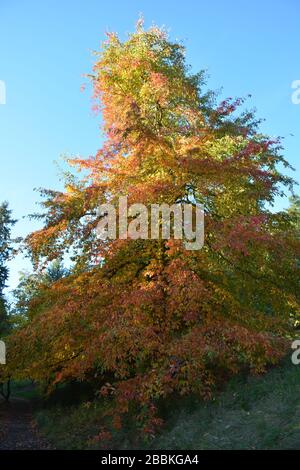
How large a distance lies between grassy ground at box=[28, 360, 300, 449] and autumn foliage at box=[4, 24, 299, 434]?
47 centimetres

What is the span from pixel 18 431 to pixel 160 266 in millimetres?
9847

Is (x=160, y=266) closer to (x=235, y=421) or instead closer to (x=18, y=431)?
(x=235, y=421)

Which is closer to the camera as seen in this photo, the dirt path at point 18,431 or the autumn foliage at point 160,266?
the autumn foliage at point 160,266

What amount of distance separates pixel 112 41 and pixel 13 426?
16.0 m

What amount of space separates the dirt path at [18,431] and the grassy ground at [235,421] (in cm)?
96

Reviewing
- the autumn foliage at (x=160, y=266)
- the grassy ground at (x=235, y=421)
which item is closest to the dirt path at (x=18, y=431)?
the grassy ground at (x=235, y=421)

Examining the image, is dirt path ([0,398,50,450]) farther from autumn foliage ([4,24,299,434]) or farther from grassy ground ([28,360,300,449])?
autumn foliage ([4,24,299,434])

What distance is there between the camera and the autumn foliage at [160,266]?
7.70 meters

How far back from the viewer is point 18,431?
1394 centimetres

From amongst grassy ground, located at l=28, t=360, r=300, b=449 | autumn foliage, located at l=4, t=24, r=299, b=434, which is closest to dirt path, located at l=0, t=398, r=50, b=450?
grassy ground, located at l=28, t=360, r=300, b=449

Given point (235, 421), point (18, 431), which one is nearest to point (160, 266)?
point (235, 421)

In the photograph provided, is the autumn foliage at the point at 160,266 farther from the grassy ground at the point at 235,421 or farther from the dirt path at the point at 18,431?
the dirt path at the point at 18,431

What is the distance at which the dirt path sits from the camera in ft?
36.9
